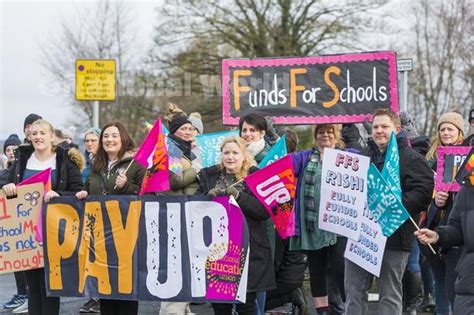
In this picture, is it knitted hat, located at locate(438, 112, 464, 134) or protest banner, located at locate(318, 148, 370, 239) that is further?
knitted hat, located at locate(438, 112, 464, 134)

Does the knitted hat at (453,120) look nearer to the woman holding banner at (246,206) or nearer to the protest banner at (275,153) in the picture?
the protest banner at (275,153)

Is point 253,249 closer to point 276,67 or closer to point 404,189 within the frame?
point 404,189

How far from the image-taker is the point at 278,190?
20.2 ft

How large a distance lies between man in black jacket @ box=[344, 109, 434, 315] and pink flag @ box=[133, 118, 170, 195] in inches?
63.6

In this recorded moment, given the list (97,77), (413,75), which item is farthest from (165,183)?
(413,75)

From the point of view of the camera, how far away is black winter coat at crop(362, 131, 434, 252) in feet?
18.9

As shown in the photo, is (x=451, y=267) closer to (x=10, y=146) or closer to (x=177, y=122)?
(x=177, y=122)

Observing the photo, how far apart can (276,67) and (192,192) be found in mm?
1812

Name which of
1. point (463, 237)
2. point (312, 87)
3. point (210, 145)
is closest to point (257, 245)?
point (463, 237)

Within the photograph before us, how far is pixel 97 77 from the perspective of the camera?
15297mm

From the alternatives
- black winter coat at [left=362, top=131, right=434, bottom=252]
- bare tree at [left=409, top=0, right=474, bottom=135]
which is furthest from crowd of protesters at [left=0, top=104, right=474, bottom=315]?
bare tree at [left=409, top=0, right=474, bottom=135]

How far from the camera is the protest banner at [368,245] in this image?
5.78 metres

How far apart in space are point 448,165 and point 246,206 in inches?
63.3

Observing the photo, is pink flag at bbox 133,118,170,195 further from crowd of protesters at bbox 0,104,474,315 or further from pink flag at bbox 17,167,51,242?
pink flag at bbox 17,167,51,242
